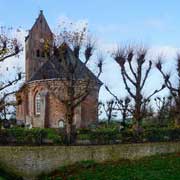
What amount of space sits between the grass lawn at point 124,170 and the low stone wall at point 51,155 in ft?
1.93

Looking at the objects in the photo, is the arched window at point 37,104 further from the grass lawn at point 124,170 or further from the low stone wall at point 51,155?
the grass lawn at point 124,170

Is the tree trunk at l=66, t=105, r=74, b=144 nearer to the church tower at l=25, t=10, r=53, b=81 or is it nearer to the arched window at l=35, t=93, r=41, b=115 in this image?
the arched window at l=35, t=93, r=41, b=115

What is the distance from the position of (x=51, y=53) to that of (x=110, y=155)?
815 centimetres

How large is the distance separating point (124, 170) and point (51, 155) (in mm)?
4449

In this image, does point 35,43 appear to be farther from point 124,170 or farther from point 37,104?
point 124,170

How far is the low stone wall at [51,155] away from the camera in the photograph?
1969cm

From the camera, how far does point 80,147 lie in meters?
20.8

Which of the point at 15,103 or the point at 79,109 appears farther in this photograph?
the point at 79,109

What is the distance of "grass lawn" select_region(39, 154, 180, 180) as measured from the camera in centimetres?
1565

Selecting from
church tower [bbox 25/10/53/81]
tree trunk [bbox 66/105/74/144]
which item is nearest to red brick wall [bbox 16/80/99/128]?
church tower [bbox 25/10/53/81]

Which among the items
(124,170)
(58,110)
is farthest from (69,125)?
(58,110)

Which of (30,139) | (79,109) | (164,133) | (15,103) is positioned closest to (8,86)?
(15,103)

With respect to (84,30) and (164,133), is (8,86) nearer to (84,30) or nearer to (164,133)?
(84,30)

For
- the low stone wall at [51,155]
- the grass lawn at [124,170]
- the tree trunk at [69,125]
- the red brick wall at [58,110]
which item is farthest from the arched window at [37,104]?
the grass lawn at [124,170]
